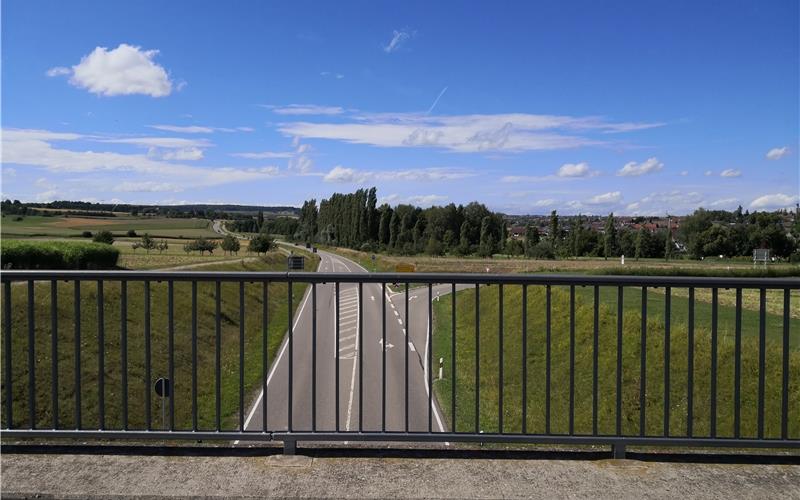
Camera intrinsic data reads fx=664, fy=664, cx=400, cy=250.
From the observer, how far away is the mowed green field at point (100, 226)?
184ft

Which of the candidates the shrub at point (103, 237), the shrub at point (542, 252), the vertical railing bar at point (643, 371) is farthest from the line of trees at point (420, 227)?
the vertical railing bar at point (643, 371)

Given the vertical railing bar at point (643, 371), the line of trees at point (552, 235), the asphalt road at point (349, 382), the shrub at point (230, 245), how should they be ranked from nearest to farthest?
the vertical railing bar at point (643, 371) < the asphalt road at point (349, 382) < the shrub at point (230, 245) < the line of trees at point (552, 235)

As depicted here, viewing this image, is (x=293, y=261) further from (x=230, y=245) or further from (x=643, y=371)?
(x=230, y=245)

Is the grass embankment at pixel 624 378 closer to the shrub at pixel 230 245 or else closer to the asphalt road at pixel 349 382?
the asphalt road at pixel 349 382

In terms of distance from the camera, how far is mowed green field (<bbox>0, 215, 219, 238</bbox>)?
184 feet

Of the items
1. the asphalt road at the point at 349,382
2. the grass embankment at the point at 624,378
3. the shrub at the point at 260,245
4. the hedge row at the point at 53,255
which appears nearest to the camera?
the grass embankment at the point at 624,378

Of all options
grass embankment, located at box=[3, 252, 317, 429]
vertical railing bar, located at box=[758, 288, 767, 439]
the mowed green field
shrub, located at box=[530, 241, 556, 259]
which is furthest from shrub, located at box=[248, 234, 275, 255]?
vertical railing bar, located at box=[758, 288, 767, 439]

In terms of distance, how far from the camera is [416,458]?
3.93 m

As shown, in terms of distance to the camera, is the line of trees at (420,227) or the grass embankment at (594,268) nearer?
the grass embankment at (594,268)

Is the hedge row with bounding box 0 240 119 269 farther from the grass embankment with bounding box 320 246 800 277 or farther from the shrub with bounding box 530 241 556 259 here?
the shrub with bounding box 530 241 556 259

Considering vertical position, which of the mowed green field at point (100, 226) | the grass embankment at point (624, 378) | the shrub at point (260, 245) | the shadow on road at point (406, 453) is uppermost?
the mowed green field at point (100, 226)

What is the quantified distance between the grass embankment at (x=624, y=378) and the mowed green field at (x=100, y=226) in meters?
29.2

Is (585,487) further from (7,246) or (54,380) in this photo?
(7,246)

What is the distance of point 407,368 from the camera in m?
5.20
